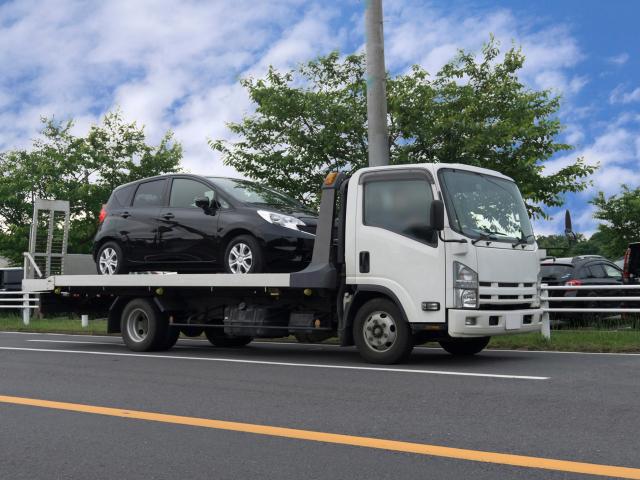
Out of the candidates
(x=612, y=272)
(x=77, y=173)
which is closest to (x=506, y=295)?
(x=612, y=272)

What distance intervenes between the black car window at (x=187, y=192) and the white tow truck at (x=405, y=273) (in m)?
1.04

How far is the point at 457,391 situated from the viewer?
7363 mm

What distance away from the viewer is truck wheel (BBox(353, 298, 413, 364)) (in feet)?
31.2

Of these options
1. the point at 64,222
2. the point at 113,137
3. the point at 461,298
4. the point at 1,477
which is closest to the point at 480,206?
the point at 461,298

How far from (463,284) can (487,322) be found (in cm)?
54

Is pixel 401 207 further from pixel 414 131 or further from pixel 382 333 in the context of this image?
pixel 414 131

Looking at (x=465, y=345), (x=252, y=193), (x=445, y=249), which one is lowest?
(x=465, y=345)

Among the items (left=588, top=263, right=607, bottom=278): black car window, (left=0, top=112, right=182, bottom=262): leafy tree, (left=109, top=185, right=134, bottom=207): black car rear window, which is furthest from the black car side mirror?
(left=0, top=112, right=182, bottom=262): leafy tree

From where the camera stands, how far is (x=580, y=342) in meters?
12.0

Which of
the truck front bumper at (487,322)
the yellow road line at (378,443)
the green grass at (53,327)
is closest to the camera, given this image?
the yellow road line at (378,443)

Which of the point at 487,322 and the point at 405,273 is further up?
the point at 405,273

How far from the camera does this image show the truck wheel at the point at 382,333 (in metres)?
9.52

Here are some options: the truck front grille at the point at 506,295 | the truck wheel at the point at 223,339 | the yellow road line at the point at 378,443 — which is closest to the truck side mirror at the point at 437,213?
the truck front grille at the point at 506,295

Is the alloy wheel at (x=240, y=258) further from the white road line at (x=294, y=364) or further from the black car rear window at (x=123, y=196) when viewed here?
the black car rear window at (x=123, y=196)
